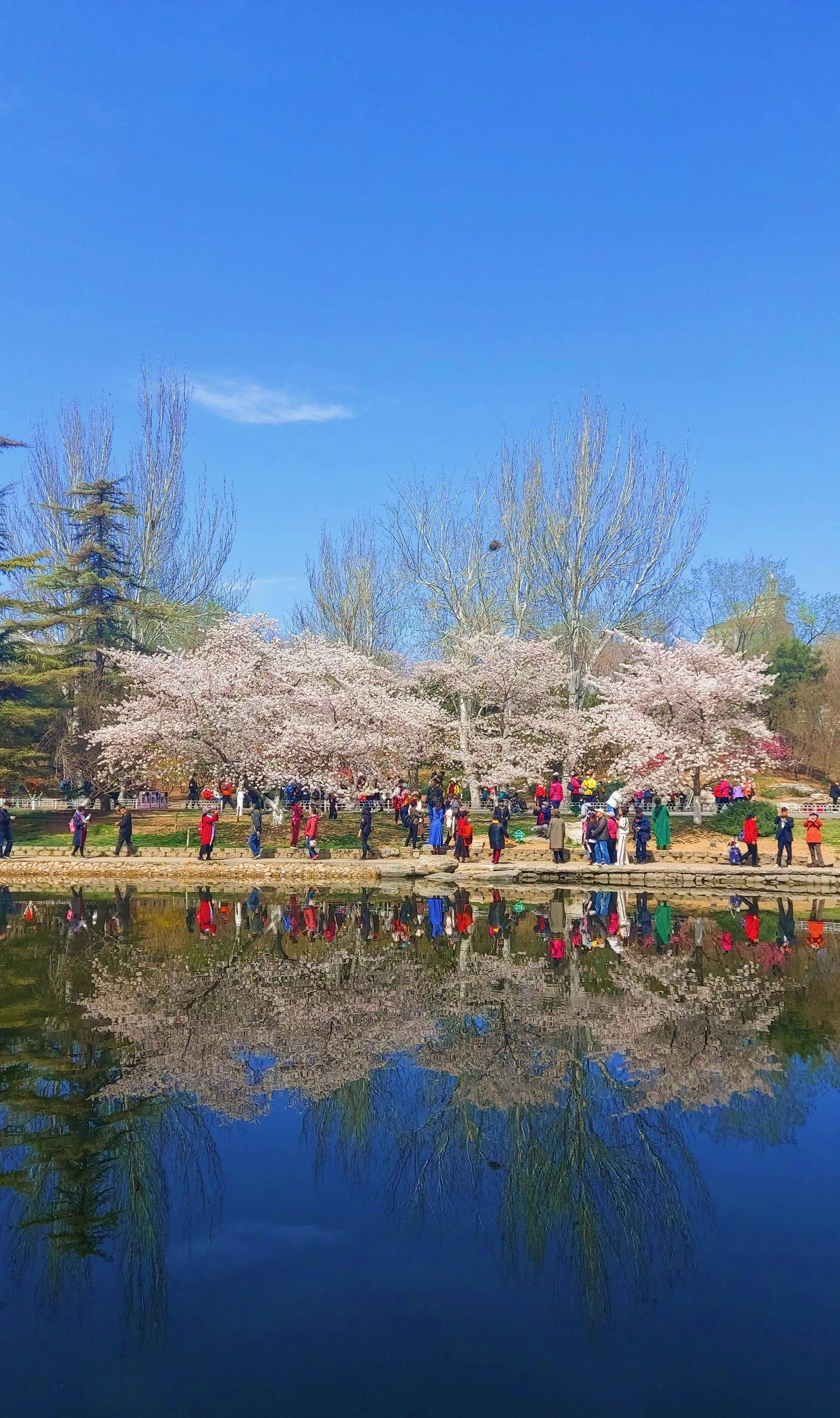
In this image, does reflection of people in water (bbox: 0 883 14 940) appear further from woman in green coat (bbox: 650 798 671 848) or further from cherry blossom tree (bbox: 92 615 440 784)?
woman in green coat (bbox: 650 798 671 848)

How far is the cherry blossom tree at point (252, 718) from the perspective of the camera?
1183 inches

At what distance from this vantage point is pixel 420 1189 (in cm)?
796

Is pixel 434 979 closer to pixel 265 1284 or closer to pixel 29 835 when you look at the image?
pixel 265 1284

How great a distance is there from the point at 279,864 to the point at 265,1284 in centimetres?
1876

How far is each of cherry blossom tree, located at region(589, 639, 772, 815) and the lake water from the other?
15681 mm

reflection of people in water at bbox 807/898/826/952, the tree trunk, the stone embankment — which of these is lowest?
reflection of people in water at bbox 807/898/826/952

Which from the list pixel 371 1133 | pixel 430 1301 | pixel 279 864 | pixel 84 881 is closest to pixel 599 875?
pixel 279 864

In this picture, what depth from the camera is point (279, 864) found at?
25.1m

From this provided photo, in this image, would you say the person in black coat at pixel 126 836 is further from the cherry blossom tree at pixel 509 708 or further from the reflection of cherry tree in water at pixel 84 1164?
the reflection of cherry tree in water at pixel 84 1164

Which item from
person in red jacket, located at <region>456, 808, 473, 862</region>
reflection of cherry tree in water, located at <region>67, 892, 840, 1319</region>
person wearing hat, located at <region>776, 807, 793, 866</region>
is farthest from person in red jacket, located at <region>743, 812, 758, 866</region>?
reflection of cherry tree in water, located at <region>67, 892, 840, 1319</region>

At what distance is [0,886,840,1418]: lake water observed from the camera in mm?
5605

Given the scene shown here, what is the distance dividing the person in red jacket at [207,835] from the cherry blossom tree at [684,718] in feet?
41.2

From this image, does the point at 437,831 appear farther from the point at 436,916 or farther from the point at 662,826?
the point at 436,916

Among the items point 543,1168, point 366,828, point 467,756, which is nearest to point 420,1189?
point 543,1168
